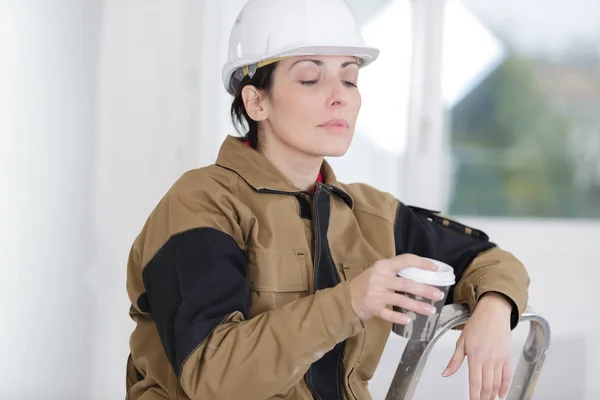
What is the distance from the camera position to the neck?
1351 mm

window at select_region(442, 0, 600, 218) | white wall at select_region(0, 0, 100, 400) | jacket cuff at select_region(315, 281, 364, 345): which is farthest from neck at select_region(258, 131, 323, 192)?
window at select_region(442, 0, 600, 218)

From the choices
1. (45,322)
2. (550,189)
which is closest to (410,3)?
(550,189)

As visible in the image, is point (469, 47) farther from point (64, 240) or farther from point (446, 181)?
point (64, 240)

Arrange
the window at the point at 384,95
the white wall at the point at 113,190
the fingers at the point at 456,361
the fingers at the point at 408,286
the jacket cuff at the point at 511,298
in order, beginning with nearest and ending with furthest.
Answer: the fingers at the point at 408,286 → the fingers at the point at 456,361 → the jacket cuff at the point at 511,298 → the white wall at the point at 113,190 → the window at the point at 384,95

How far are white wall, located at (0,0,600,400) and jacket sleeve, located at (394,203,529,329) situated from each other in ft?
2.55

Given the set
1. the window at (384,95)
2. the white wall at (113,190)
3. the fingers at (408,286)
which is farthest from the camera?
the window at (384,95)

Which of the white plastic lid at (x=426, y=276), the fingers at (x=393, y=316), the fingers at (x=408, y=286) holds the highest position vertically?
the white plastic lid at (x=426, y=276)

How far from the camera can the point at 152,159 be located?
6.80 feet

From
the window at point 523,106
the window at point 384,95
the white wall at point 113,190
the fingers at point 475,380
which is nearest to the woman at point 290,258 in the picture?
the fingers at point 475,380

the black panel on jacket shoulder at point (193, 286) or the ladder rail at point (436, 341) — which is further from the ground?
the black panel on jacket shoulder at point (193, 286)

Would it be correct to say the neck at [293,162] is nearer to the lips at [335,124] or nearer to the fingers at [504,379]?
the lips at [335,124]

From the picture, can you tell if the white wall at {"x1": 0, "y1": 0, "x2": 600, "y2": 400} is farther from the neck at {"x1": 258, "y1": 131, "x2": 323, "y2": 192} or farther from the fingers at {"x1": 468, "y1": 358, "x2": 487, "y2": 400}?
the fingers at {"x1": 468, "y1": 358, "x2": 487, "y2": 400}

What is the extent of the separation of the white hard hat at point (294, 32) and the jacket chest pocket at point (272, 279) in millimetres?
359

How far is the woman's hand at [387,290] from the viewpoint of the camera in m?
0.96
